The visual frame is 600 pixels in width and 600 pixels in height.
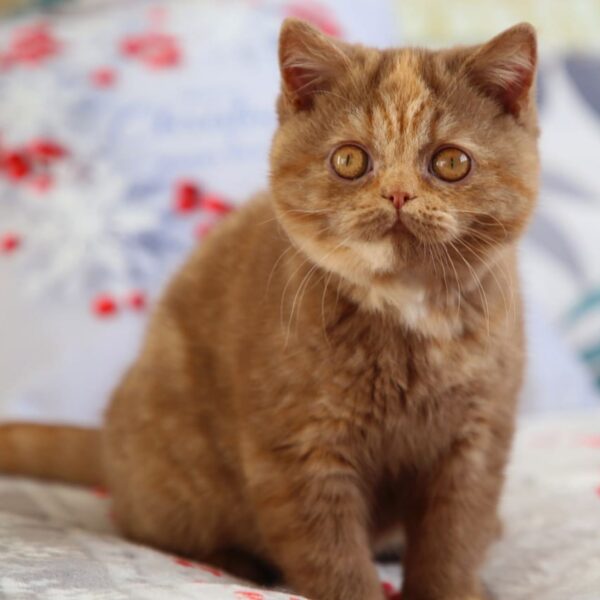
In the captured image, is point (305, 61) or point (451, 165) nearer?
point (451, 165)

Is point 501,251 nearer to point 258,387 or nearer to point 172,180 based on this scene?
point 258,387

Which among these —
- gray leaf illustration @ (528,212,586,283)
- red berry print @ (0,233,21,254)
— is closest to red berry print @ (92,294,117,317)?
red berry print @ (0,233,21,254)

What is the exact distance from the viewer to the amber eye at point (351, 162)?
1.13 metres

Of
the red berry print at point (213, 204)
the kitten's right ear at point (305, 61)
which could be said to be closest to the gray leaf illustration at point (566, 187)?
the red berry print at point (213, 204)

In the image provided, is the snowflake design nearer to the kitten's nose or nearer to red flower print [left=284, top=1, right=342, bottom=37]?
red flower print [left=284, top=1, right=342, bottom=37]

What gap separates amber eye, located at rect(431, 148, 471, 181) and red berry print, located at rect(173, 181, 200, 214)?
3.23 feet

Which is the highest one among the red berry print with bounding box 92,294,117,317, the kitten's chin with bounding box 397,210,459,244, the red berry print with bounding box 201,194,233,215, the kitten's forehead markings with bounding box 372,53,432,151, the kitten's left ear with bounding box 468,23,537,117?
the kitten's left ear with bounding box 468,23,537,117

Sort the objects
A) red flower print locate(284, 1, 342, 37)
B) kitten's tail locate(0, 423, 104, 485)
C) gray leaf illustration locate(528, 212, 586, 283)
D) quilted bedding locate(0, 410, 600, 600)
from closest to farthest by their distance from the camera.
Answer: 1. quilted bedding locate(0, 410, 600, 600)
2. kitten's tail locate(0, 423, 104, 485)
3. red flower print locate(284, 1, 342, 37)
4. gray leaf illustration locate(528, 212, 586, 283)

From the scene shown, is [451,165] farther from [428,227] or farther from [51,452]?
[51,452]

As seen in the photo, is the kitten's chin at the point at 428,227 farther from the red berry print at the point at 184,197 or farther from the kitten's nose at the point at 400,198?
the red berry print at the point at 184,197

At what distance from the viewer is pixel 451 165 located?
1118mm

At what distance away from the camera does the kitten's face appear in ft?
3.63

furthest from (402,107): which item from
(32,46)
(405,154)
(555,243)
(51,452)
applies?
(555,243)

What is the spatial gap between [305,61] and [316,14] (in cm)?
109
